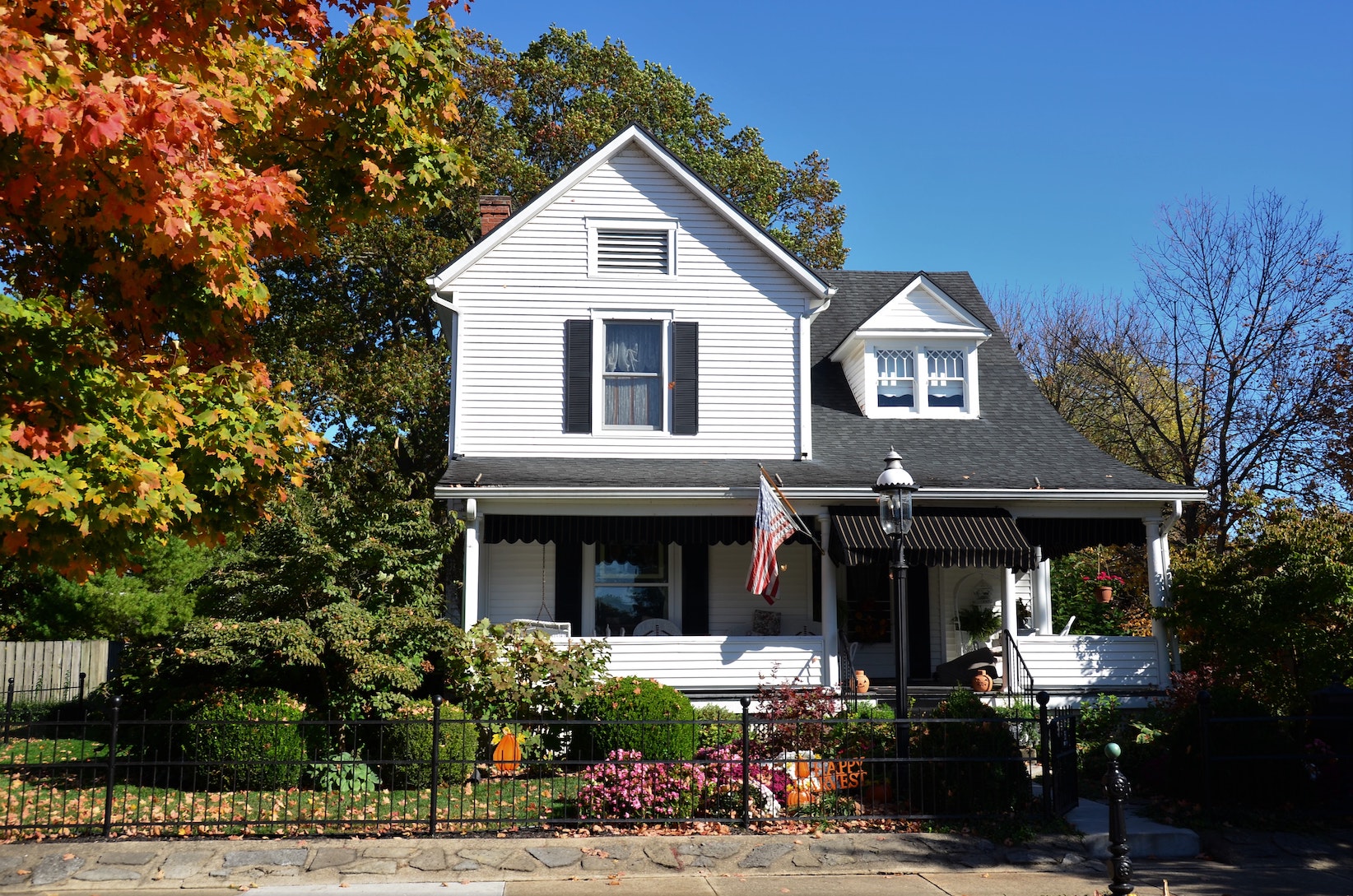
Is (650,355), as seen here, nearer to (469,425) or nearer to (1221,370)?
(469,425)

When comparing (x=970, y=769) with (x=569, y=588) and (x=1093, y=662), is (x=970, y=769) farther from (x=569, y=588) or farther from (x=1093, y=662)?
(x=569, y=588)

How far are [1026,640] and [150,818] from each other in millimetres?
10961

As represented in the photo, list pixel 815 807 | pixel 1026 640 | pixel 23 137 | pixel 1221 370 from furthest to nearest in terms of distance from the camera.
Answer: pixel 1221 370 → pixel 1026 640 → pixel 815 807 → pixel 23 137

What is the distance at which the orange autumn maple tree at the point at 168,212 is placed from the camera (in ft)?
21.2

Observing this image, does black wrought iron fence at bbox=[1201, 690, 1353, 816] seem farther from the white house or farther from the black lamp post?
the white house

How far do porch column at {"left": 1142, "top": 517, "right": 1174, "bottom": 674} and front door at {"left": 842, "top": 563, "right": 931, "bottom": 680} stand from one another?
3278 millimetres

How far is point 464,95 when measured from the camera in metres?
9.50

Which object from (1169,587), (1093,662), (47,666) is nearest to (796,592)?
(1093,662)

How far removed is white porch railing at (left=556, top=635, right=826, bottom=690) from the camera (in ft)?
47.2

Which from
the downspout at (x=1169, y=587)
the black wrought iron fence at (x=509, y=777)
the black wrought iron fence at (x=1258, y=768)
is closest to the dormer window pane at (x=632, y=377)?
the black wrought iron fence at (x=509, y=777)

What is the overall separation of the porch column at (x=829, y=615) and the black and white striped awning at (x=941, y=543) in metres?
0.15

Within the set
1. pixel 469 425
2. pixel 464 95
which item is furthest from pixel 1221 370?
pixel 464 95

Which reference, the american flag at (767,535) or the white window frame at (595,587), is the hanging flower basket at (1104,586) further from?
the american flag at (767,535)

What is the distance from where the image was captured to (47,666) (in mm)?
20922
